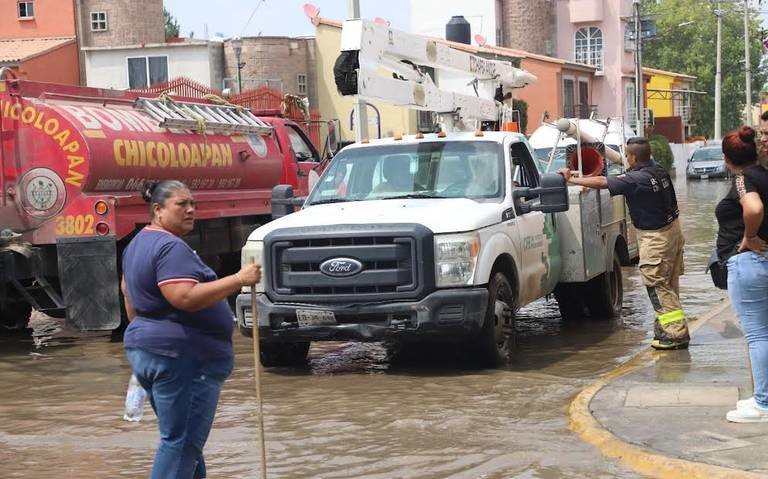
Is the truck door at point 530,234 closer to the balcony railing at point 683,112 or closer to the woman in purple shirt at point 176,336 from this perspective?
the woman in purple shirt at point 176,336

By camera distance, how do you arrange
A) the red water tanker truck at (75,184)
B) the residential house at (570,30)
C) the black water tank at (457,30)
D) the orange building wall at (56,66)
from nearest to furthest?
the red water tanker truck at (75,184)
the orange building wall at (56,66)
the black water tank at (457,30)
the residential house at (570,30)

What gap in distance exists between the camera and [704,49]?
104 meters

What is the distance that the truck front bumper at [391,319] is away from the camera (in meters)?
9.84

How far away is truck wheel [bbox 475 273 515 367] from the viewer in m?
10.3

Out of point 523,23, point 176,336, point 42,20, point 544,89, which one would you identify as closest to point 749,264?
point 176,336

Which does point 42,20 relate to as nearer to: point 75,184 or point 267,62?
point 267,62

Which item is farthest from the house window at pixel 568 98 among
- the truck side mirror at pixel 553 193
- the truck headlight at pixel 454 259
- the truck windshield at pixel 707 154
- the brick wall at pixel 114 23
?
the truck headlight at pixel 454 259

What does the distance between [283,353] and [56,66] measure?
132 feet

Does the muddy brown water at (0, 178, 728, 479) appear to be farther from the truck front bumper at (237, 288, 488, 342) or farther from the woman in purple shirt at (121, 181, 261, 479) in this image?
the woman in purple shirt at (121, 181, 261, 479)

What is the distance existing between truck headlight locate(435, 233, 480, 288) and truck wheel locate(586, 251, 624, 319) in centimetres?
370

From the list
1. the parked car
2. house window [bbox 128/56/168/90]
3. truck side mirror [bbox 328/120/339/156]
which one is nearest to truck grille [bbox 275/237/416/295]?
truck side mirror [bbox 328/120/339/156]

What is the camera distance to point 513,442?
7902 mm

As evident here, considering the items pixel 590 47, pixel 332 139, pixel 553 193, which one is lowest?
pixel 553 193

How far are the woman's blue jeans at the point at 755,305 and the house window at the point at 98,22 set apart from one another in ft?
158
